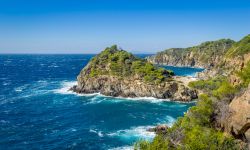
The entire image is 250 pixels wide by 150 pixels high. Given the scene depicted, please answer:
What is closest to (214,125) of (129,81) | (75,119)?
(75,119)

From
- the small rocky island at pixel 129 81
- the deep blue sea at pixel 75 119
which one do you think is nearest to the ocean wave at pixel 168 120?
the deep blue sea at pixel 75 119

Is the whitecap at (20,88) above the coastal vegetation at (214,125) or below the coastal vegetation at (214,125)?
below

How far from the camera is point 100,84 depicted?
134 metres

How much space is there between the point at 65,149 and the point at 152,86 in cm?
6331

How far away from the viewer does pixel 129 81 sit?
12950 centimetres

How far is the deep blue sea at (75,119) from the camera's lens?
7231 cm

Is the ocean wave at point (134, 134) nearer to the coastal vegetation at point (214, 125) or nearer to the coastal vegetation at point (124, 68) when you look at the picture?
the coastal vegetation at point (214, 125)

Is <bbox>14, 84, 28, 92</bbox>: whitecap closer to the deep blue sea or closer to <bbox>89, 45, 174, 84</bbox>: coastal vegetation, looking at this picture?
the deep blue sea

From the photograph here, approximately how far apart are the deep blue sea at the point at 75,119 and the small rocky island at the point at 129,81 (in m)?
5.73

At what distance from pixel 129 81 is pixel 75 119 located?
41.1m

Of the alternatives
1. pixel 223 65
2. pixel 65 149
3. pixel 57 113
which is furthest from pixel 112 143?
pixel 223 65

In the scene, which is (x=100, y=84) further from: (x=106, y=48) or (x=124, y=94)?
(x=106, y=48)

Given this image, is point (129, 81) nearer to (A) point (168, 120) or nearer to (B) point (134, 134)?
(A) point (168, 120)

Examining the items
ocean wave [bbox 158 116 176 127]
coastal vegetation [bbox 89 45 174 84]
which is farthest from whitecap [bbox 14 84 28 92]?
ocean wave [bbox 158 116 176 127]
